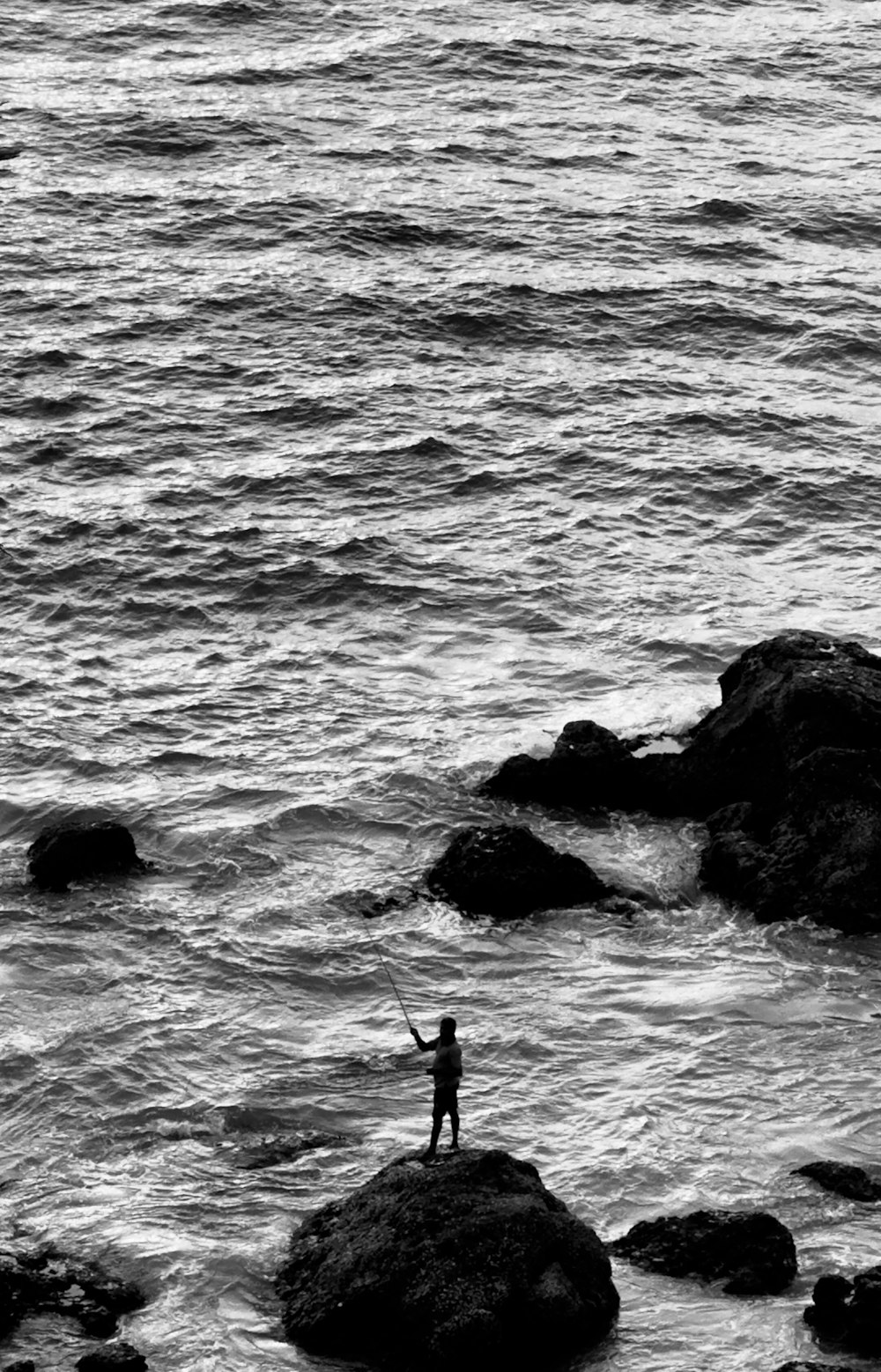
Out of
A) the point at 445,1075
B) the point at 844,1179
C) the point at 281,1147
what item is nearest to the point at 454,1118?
the point at 445,1075

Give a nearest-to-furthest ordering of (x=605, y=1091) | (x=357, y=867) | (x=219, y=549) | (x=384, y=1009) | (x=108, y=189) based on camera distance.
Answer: (x=605, y=1091) → (x=384, y=1009) → (x=357, y=867) → (x=219, y=549) → (x=108, y=189)

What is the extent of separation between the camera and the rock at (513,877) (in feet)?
77.2

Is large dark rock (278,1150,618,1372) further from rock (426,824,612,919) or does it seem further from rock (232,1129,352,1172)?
rock (426,824,612,919)

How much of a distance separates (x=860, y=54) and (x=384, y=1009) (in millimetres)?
39256

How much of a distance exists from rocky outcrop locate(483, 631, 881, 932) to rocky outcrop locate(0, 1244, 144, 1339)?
29.4 ft

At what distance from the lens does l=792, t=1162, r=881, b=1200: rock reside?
1830 centimetres

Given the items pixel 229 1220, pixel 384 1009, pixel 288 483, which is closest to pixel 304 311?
pixel 288 483

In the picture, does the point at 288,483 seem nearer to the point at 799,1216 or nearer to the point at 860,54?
the point at 799,1216

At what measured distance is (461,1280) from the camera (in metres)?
16.1

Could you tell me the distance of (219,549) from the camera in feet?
107

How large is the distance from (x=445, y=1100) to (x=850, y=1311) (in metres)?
3.62

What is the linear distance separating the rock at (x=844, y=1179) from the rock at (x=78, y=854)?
9214mm

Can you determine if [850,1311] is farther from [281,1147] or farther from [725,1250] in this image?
[281,1147]

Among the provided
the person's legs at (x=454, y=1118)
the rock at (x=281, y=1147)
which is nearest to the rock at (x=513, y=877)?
the rock at (x=281, y=1147)
